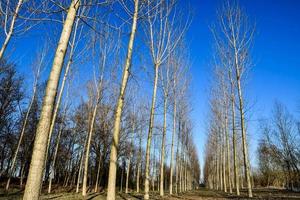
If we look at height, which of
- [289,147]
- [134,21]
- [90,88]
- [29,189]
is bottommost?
[29,189]

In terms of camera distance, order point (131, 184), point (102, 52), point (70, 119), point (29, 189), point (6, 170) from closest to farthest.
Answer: point (29, 189) < point (102, 52) < point (70, 119) < point (6, 170) < point (131, 184)

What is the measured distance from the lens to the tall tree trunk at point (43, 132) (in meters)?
3.14

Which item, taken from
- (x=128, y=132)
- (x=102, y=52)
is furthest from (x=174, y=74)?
(x=128, y=132)

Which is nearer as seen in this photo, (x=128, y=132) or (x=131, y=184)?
(x=128, y=132)

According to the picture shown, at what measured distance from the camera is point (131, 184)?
38438 millimetres

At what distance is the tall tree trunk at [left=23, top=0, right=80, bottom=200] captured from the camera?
10.3ft

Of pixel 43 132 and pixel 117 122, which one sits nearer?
pixel 43 132

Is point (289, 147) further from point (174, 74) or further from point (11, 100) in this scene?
point (11, 100)

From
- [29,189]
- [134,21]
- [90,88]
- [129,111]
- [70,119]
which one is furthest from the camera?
[70,119]

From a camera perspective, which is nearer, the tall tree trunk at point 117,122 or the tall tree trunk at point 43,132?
the tall tree trunk at point 43,132

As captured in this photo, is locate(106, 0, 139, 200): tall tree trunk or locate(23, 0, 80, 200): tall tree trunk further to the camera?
locate(106, 0, 139, 200): tall tree trunk

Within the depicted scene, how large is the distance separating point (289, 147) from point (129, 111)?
1918 cm

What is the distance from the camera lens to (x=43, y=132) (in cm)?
336

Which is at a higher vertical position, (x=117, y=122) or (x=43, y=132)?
(x=117, y=122)
